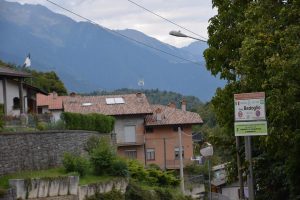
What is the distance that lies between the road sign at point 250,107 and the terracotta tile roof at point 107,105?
65192 millimetres

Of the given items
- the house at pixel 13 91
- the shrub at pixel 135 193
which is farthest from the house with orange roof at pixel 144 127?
the shrub at pixel 135 193

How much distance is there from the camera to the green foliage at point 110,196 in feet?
98.4

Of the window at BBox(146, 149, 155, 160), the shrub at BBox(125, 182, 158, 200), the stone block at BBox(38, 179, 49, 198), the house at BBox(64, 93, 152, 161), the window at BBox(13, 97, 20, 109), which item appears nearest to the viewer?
the stone block at BBox(38, 179, 49, 198)

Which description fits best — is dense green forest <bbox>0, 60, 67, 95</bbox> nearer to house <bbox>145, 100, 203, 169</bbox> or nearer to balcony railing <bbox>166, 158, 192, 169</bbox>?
house <bbox>145, 100, 203, 169</bbox>

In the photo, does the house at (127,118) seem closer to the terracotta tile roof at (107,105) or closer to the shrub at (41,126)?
the terracotta tile roof at (107,105)

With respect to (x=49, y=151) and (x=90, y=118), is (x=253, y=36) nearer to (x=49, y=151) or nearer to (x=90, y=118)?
(x=49, y=151)

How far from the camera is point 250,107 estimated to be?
1379cm

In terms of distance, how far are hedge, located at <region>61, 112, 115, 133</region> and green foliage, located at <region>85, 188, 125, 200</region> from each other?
5778mm

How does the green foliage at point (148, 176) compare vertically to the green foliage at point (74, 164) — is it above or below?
below

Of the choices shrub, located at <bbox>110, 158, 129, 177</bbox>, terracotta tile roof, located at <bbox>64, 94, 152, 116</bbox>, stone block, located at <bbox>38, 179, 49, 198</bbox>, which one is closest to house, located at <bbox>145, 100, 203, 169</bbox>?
terracotta tile roof, located at <bbox>64, 94, 152, 116</bbox>

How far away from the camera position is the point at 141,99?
82.4m

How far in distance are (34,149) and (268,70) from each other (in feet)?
49.9

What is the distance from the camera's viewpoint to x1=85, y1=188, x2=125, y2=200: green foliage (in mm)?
29978

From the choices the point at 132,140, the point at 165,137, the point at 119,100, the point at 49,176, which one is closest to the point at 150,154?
the point at 165,137
